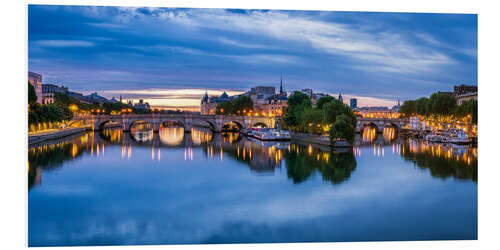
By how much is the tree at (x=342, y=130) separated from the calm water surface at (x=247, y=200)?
4.49 meters

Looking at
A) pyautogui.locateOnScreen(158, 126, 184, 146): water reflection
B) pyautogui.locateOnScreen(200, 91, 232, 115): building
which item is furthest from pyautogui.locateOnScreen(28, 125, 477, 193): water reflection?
pyautogui.locateOnScreen(200, 91, 232, 115): building

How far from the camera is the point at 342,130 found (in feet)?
88.8

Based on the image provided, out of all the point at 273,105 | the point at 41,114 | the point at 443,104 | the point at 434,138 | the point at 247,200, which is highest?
the point at 273,105

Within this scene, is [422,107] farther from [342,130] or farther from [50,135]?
[50,135]

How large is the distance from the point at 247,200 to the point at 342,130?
1546 cm

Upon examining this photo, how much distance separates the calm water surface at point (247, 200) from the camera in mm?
9641

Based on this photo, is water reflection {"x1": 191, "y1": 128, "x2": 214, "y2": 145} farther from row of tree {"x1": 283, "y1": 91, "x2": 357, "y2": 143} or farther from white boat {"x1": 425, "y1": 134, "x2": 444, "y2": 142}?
white boat {"x1": 425, "y1": 134, "x2": 444, "y2": 142}

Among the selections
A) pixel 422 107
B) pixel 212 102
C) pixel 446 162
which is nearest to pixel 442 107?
pixel 422 107

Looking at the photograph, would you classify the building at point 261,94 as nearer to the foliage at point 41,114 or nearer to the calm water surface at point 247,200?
the foliage at point 41,114

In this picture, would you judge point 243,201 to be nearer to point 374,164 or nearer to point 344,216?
point 344,216

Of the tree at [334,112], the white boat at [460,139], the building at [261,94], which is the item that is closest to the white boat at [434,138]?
the white boat at [460,139]

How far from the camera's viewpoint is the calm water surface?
9641mm

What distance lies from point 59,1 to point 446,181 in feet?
45.5

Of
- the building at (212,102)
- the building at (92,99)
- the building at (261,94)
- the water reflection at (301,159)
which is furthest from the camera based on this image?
the building at (212,102)
